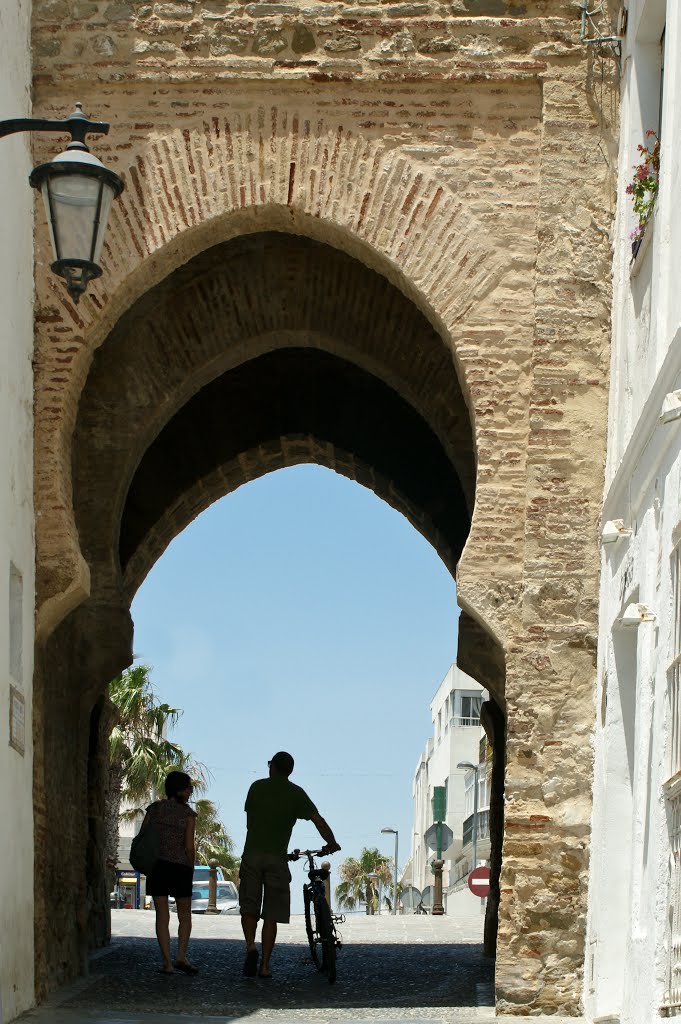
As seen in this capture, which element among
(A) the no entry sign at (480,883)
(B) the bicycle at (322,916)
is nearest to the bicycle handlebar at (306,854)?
(B) the bicycle at (322,916)

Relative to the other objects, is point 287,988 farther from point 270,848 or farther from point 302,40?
point 302,40

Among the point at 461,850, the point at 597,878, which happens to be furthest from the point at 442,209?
the point at 461,850

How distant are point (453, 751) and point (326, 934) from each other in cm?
4259

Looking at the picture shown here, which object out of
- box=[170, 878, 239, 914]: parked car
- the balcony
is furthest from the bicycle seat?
the balcony

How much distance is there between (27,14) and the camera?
412 inches

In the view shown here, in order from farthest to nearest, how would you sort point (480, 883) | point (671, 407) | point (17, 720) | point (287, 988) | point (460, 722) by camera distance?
point (460, 722), point (480, 883), point (287, 988), point (17, 720), point (671, 407)

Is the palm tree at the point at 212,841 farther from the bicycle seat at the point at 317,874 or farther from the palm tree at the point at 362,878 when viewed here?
the bicycle seat at the point at 317,874

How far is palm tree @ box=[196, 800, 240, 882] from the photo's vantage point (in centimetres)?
4403

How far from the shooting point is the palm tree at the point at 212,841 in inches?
1734

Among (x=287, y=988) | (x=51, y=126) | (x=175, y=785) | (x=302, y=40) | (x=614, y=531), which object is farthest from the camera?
(x=175, y=785)

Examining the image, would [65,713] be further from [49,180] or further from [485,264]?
[49,180]

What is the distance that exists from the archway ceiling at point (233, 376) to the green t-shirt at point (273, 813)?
163 cm

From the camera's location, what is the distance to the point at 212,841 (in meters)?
45.6

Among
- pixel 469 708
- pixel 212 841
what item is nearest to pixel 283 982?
pixel 212 841
